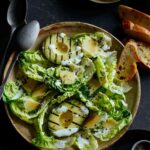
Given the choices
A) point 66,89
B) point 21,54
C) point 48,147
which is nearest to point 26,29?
point 21,54

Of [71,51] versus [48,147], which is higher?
[71,51]

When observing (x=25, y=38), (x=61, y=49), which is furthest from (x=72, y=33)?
(x=25, y=38)

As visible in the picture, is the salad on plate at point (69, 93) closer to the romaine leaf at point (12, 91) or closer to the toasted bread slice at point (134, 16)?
the romaine leaf at point (12, 91)

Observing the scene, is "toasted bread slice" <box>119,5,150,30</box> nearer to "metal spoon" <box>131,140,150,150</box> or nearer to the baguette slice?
the baguette slice

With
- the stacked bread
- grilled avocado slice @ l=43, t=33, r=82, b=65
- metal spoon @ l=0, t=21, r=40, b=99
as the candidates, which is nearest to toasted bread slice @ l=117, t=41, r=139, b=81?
the stacked bread

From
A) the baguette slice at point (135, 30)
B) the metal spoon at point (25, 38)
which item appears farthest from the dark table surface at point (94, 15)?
the metal spoon at point (25, 38)

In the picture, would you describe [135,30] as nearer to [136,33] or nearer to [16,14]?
[136,33]

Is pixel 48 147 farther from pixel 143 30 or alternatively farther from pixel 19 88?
pixel 143 30
